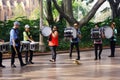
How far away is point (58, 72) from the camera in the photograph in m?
13.5

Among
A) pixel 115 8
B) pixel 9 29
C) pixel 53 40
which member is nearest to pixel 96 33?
pixel 53 40

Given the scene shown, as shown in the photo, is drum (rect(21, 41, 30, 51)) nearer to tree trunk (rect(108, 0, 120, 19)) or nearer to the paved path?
the paved path

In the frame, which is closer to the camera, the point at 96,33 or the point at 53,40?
the point at 53,40

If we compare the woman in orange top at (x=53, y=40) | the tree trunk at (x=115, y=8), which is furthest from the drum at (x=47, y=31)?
the tree trunk at (x=115, y=8)

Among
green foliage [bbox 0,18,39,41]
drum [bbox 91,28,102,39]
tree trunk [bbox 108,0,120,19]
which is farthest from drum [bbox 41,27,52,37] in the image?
tree trunk [bbox 108,0,120,19]

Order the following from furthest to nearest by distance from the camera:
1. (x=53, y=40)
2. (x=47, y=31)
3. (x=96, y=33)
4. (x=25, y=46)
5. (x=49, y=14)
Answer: (x=49, y=14)
(x=96, y=33)
(x=47, y=31)
(x=53, y=40)
(x=25, y=46)

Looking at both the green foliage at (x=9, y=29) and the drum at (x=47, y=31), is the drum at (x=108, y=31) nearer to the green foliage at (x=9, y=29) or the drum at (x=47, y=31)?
the drum at (x=47, y=31)

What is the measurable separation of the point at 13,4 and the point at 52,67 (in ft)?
304

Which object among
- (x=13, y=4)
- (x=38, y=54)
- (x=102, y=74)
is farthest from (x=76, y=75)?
(x=13, y=4)

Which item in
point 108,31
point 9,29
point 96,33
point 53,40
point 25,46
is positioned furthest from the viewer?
point 9,29

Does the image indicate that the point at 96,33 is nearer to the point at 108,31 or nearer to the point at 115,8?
the point at 108,31

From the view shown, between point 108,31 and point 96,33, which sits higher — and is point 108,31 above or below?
above

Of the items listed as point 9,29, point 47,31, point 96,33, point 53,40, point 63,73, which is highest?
point 9,29

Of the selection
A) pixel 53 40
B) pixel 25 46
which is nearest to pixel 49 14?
pixel 53 40
